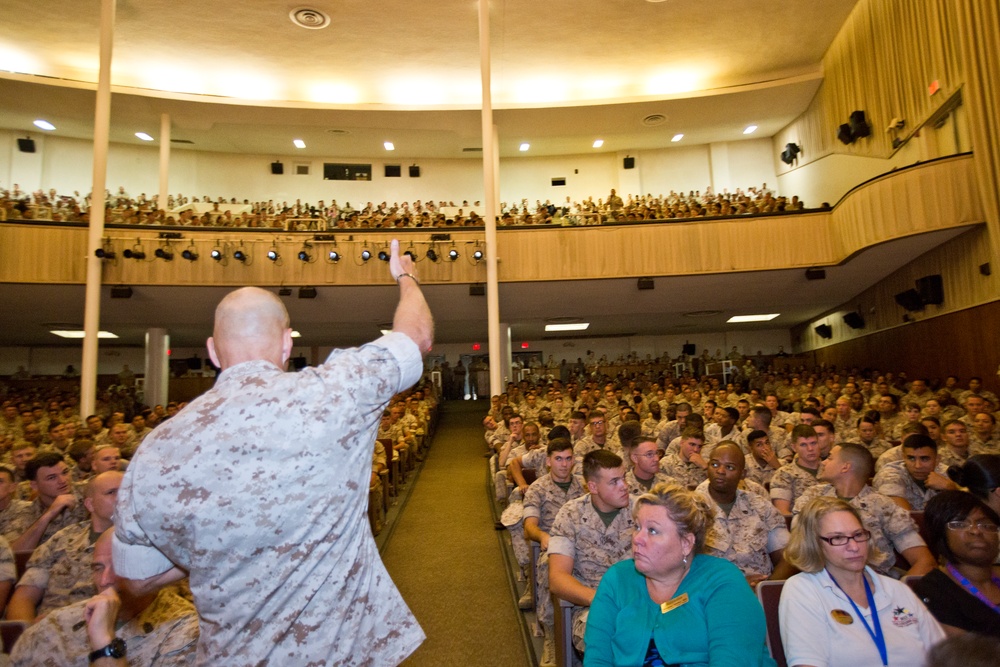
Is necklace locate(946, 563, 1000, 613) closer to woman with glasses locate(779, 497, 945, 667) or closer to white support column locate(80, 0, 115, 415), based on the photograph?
woman with glasses locate(779, 497, 945, 667)

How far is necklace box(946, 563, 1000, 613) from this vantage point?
6.92 ft

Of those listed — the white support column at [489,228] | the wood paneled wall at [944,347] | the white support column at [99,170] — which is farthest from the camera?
the white support column at [489,228]

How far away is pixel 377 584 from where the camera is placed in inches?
57.4

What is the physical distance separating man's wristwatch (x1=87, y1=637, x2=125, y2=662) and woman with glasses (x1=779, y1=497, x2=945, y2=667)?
186 centimetres

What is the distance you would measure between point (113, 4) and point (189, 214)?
3495 millimetres

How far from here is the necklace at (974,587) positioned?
2109 mm

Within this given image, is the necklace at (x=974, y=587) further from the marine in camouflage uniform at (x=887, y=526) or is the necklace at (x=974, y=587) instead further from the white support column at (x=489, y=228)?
the white support column at (x=489, y=228)

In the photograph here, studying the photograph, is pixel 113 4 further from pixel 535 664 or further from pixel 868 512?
pixel 868 512

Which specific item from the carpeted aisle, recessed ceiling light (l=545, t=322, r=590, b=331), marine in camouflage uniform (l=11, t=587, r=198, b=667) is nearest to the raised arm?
marine in camouflage uniform (l=11, t=587, r=198, b=667)

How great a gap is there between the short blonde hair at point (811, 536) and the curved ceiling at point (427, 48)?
11000 millimetres

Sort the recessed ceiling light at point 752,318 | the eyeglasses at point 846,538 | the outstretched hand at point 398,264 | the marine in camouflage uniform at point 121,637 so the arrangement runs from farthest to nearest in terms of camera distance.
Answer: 1. the recessed ceiling light at point 752,318
2. the eyeglasses at point 846,538
3. the marine in camouflage uniform at point 121,637
4. the outstretched hand at point 398,264

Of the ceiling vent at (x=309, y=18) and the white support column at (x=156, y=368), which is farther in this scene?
the white support column at (x=156, y=368)

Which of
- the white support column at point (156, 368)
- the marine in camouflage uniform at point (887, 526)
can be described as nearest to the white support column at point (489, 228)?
the marine in camouflage uniform at point (887, 526)

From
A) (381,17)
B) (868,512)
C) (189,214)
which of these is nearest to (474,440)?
(189,214)
